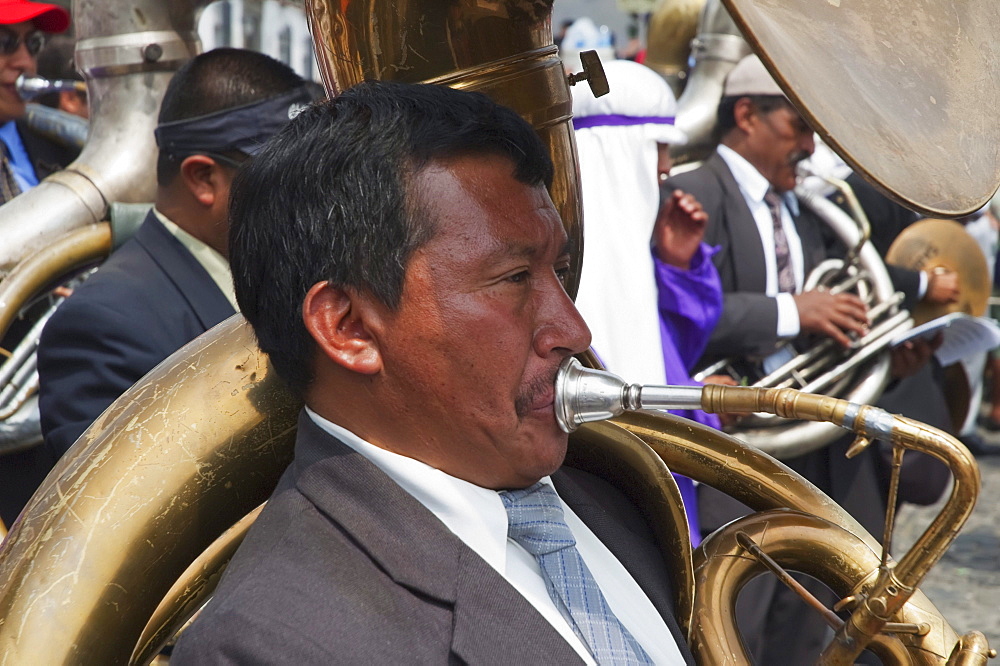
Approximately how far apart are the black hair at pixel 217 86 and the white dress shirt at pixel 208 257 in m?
0.12

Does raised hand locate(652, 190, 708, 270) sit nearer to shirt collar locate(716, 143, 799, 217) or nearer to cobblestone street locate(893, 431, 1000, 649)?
shirt collar locate(716, 143, 799, 217)

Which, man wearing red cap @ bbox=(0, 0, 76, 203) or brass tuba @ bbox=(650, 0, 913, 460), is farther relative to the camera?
brass tuba @ bbox=(650, 0, 913, 460)

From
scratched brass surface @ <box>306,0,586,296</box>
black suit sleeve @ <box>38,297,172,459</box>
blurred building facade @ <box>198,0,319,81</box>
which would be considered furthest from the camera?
blurred building facade @ <box>198,0,319,81</box>

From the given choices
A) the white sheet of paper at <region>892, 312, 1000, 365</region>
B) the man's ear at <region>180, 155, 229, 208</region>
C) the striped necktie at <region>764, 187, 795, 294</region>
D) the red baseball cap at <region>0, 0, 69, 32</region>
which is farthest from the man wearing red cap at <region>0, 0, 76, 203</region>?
the white sheet of paper at <region>892, 312, 1000, 365</region>

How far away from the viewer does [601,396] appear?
129cm

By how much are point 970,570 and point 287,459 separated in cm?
449

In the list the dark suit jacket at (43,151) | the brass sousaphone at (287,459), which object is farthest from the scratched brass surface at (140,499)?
the dark suit jacket at (43,151)

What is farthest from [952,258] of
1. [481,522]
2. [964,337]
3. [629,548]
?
[481,522]

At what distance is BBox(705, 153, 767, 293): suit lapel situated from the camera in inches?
138

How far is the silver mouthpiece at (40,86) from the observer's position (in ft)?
11.8

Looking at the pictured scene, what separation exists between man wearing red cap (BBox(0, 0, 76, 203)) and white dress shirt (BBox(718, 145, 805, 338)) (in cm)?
211

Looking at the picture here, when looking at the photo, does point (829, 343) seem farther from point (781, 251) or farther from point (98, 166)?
point (98, 166)

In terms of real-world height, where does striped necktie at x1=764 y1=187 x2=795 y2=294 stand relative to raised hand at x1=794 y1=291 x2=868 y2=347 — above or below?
above

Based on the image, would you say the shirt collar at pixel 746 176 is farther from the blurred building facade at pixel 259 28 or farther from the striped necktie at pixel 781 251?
the blurred building facade at pixel 259 28
